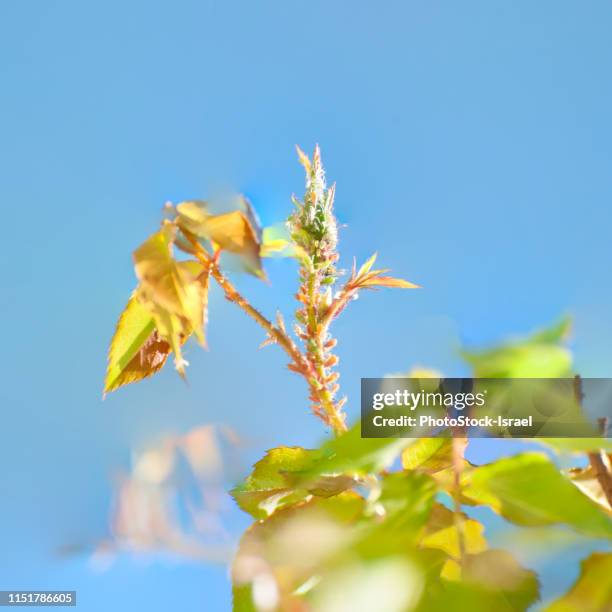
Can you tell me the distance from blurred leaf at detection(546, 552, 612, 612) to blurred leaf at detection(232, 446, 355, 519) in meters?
0.14

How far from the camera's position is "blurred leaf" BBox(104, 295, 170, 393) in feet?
1.58

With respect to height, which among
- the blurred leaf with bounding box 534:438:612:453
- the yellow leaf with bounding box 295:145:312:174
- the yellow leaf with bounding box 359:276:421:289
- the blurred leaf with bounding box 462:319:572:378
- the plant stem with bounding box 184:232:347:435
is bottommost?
the blurred leaf with bounding box 534:438:612:453

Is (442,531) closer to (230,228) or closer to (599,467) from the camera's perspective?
(599,467)

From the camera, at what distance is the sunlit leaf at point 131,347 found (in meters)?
0.48

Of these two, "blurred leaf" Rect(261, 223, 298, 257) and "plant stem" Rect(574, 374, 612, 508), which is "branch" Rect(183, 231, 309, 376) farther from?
"plant stem" Rect(574, 374, 612, 508)

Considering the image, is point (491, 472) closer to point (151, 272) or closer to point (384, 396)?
point (384, 396)

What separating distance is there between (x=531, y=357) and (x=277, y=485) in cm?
21

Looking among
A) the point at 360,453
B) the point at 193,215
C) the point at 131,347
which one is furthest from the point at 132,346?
the point at 360,453

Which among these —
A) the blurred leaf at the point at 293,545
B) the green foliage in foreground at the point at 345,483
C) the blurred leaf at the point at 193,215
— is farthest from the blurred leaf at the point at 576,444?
the blurred leaf at the point at 193,215

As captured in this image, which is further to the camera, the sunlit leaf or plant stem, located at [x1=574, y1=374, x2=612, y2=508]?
the sunlit leaf

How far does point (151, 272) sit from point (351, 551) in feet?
0.71

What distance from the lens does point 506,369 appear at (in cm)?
35

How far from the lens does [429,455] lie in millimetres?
445

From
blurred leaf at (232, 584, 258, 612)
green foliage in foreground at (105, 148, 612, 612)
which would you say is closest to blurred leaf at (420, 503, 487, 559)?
green foliage in foreground at (105, 148, 612, 612)
